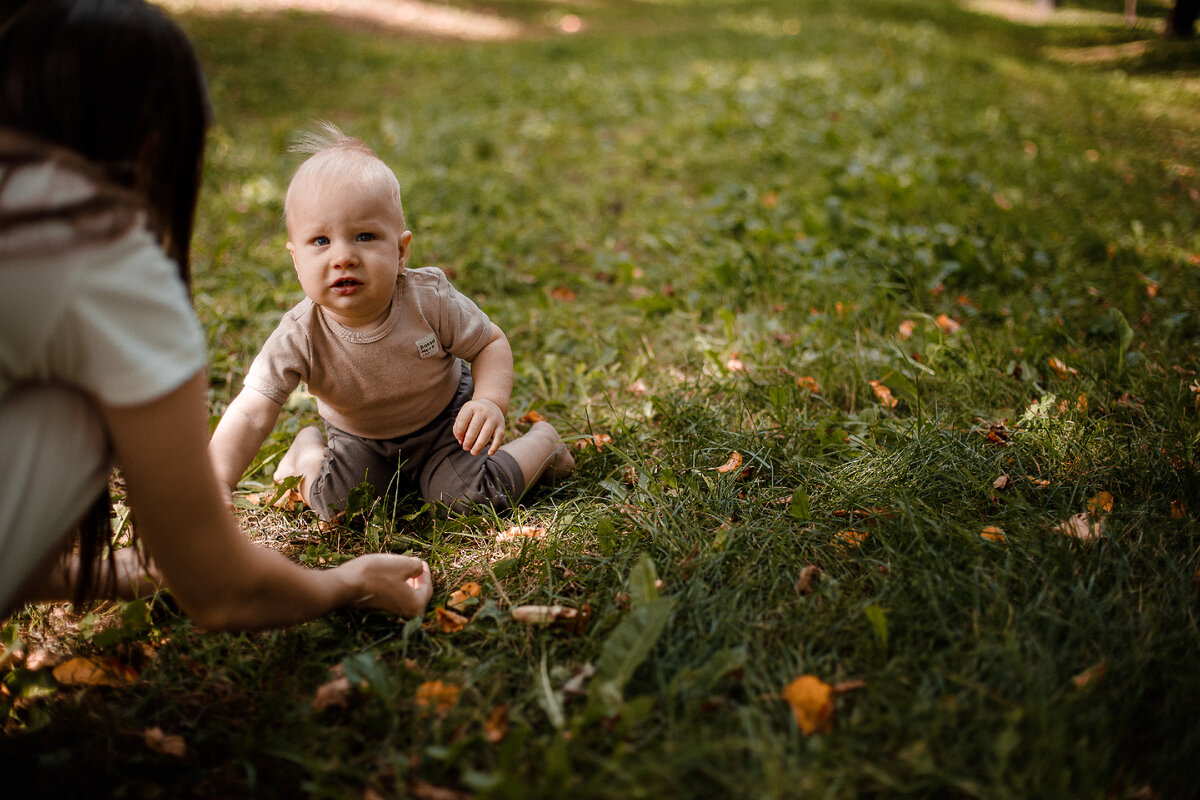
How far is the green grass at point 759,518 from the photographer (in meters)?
1.40

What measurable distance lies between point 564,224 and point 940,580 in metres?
3.10

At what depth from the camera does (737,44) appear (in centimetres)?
961

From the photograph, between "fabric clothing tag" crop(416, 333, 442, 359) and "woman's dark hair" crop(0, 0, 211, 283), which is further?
"fabric clothing tag" crop(416, 333, 442, 359)

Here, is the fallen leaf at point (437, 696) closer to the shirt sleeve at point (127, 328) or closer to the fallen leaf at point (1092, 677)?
the shirt sleeve at point (127, 328)

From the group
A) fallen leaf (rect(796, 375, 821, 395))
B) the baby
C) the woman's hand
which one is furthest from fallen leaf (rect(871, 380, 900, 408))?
the woman's hand

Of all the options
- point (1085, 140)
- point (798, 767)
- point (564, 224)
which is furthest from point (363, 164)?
point (1085, 140)

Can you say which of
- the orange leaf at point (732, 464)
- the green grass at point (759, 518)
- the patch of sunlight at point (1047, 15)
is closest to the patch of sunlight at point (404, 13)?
the green grass at point (759, 518)

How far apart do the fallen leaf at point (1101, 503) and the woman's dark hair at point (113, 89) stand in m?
2.16

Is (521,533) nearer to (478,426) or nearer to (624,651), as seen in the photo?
(478,426)

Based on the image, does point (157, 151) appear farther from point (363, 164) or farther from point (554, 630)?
point (554, 630)

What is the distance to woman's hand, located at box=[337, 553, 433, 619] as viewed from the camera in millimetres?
1677

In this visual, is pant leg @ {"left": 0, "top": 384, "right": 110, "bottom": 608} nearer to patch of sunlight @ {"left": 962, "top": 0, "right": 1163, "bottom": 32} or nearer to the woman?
the woman

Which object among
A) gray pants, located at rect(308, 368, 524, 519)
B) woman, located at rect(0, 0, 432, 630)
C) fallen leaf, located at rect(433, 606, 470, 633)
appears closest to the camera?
woman, located at rect(0, 0, 432, 630)

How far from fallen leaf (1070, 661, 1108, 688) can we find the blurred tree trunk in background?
15.5 metres
